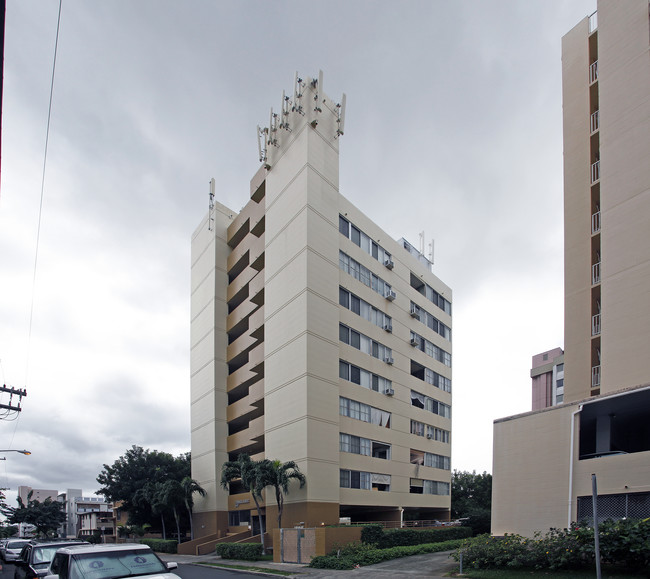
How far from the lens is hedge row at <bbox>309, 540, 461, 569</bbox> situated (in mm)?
25266

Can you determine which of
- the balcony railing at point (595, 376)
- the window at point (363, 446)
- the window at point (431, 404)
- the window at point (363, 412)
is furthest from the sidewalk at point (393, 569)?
the window at point (431, 404)

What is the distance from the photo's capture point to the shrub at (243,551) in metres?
31.2

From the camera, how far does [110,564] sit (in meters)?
9.48

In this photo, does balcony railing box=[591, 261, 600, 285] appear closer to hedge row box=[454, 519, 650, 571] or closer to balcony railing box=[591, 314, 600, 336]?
balcony railing box=[591, 314, 600, 336]

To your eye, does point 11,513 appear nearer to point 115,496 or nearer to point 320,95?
point 115,496

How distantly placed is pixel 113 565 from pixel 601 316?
21138 mm

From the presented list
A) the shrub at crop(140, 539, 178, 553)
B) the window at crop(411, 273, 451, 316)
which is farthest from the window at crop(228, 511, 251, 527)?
the window at crop(411, 273, 451, 316)

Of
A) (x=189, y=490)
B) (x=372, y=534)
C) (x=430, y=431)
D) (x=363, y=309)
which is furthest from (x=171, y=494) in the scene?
(x=430, y=431)

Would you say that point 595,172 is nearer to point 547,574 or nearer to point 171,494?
point 547,574

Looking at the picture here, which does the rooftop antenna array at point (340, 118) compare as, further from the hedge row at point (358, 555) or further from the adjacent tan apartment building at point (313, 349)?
the hedge row at point (358, 555)

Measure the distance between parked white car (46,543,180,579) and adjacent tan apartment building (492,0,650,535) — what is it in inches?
551

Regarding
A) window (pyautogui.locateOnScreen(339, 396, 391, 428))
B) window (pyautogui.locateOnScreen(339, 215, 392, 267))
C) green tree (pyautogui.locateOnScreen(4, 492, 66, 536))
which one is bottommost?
green tree (pyautogui.locateOnScreen(4, 492, 66, 536))

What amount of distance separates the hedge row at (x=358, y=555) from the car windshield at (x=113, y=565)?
1735 centimetres

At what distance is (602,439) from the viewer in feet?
66.0
